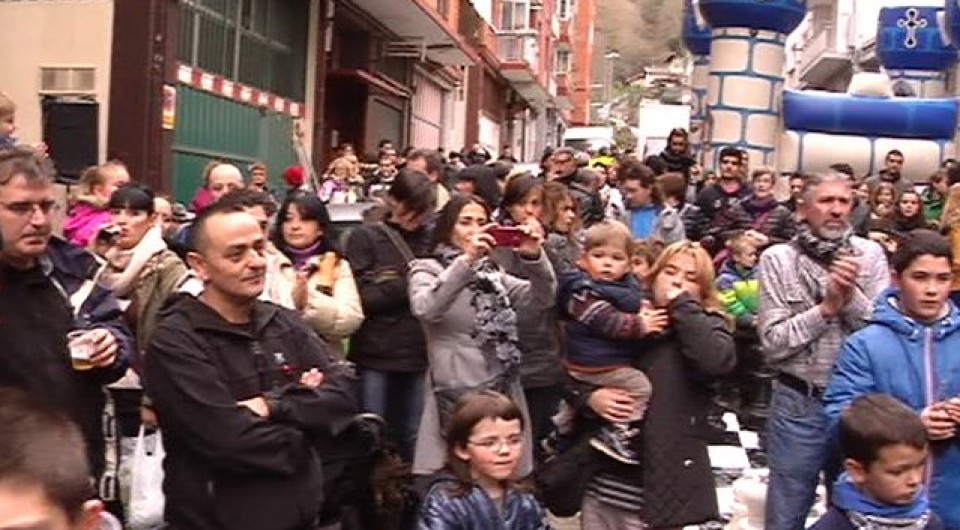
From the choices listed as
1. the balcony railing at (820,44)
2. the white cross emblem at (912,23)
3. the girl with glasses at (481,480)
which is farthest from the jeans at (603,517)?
the balcony railing at (820,44)

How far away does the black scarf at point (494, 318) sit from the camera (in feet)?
17.9

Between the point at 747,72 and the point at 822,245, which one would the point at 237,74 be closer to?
the point at 747,72

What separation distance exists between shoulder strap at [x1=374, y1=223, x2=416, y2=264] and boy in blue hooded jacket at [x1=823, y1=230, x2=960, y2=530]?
2143 millimetres

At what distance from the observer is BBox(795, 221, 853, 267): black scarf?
525 centimetres

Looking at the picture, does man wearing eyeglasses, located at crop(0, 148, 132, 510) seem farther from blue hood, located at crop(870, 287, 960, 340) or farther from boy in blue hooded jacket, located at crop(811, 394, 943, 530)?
blue hood, located at crop(870, 287, 960, 340)

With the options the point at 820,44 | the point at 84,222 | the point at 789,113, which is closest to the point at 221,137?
the point at 789,113

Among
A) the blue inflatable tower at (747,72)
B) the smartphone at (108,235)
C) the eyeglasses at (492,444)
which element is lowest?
the eyeglasses at (492,444)

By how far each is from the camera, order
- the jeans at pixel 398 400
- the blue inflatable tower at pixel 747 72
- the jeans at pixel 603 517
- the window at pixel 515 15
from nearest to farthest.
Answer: the jeans at pixel 603 517 → the jeans at pixel 398 400 → the blue inflatable tower at pixel 747 72 → the window at pixel 515 15

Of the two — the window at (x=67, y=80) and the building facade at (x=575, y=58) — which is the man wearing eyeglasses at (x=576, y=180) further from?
the building facade at (x=575, y=58)

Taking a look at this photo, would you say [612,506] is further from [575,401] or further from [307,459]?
[307,459]

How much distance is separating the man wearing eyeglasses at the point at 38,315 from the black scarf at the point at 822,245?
2598mm

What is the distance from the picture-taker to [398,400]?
627cm

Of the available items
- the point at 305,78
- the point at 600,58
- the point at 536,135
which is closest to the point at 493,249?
the point at 305,78

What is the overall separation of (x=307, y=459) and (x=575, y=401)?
154 centimetres
